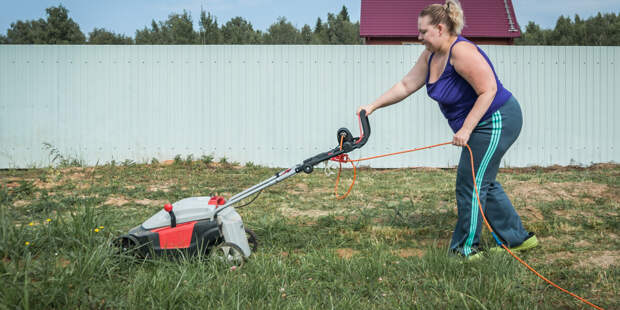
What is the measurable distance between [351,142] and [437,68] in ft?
2.23

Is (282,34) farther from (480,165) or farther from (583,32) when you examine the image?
(480,165)

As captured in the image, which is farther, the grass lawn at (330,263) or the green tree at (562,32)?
the green tree at (562,32)

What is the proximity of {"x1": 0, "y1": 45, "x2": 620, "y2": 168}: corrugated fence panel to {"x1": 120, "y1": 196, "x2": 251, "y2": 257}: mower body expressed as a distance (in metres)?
5.09

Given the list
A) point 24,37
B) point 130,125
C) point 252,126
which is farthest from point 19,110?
point 24,37

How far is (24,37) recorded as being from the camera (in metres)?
31.6

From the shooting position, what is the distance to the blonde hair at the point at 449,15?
8.57 feet

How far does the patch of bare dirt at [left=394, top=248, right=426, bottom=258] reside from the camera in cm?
292

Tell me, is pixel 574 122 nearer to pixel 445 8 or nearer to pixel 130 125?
pixel 445 8

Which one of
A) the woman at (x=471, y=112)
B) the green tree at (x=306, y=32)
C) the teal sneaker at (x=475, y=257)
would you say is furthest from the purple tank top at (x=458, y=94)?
the green tree at (x=306, y=32)

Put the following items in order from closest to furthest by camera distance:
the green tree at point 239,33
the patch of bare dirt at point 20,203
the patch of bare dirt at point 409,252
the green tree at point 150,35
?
the patch of bare dirt at point 409,252
the patch of bare dirt at point 20,203
the green tree at point 239,33
the green tree at point 150,35

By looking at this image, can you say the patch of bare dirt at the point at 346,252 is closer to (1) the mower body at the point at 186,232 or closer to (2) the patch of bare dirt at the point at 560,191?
(1) the mower body at the point at 186,232

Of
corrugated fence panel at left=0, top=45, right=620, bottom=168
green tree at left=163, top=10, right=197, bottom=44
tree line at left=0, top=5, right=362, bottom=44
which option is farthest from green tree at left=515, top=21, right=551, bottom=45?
corrugated fence panel at left=0, top=45, right=620, bottom=168

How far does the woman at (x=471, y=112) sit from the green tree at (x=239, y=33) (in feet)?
78.7

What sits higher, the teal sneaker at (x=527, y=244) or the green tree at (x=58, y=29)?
the green tree at (x=58, y=29)
